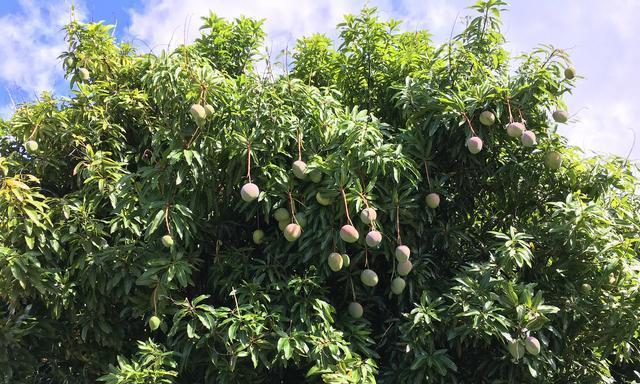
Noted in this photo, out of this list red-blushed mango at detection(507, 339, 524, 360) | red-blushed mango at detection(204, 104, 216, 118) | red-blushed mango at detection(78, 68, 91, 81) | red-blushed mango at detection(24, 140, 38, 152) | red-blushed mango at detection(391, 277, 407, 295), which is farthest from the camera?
red-blushed mango at detection(78, 68, 91, 81)

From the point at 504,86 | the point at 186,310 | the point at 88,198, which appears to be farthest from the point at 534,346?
the point at 88,198

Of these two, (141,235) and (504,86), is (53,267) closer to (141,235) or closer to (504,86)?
(141,235)

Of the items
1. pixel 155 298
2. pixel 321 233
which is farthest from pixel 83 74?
pixel 321 233

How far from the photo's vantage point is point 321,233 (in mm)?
2770

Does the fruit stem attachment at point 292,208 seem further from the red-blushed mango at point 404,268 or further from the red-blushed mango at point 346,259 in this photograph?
the red-blushed mango at point 404,268

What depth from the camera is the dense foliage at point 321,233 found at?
2.68 meters

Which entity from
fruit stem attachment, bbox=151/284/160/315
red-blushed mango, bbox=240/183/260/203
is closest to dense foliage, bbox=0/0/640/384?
fruit stem attachment, bbox=151/284/160/315

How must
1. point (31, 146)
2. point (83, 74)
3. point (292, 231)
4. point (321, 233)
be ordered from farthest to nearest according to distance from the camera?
1. point (83, 74)
2. point (31, 146)
3. point (321, 233)
4. point (292, 231)

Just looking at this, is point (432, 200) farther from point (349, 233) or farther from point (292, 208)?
point (292, 208)

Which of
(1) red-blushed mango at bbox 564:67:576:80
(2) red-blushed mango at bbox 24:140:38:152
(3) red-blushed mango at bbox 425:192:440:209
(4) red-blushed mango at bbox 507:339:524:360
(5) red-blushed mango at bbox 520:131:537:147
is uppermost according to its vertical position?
(1) red-blushed mango at bbox 564:67:576:80

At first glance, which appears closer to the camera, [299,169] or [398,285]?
[299,169]

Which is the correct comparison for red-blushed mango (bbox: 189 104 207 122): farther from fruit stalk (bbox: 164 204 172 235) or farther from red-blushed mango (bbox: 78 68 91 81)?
red-blushed mango (bbox: 78 68 91 81)

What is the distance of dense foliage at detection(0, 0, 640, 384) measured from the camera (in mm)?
2676

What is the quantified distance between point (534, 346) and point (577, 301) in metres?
0.49
